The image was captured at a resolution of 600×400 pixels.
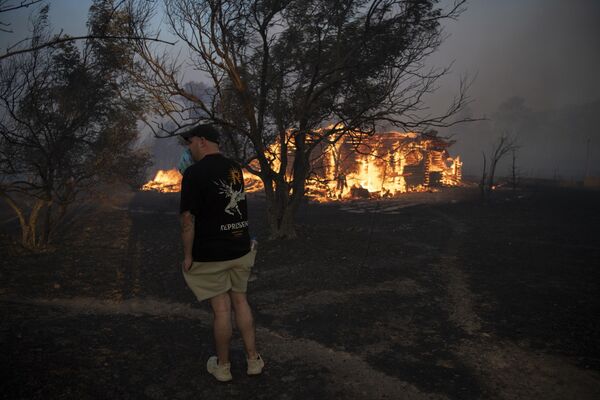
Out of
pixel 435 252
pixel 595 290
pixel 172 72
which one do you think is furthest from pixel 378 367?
pixel 172 72

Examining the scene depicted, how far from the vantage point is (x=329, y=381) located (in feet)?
11.1

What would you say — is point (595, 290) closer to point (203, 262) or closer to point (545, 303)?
point (545, 303)

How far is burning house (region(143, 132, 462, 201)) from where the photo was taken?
2538 centimetres

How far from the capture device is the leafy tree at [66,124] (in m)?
8.43

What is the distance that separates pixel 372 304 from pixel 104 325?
12.0 feet

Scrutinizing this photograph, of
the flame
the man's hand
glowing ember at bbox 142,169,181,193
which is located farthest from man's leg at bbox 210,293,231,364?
glowing ember at bbox 142,169,181,193

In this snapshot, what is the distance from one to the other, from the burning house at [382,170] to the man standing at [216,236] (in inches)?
752

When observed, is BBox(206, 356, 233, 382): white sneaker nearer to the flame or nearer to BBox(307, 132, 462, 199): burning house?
BBox(307, 132, 462, 199): burning house

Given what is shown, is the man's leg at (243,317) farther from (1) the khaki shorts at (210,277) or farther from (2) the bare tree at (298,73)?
(2) the bare tree at (298,73)

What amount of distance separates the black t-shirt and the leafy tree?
6.45 m

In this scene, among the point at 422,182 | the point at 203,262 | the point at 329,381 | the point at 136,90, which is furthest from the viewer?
the point at 422,182

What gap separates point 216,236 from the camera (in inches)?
119

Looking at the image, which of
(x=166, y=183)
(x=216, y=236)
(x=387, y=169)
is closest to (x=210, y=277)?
(x=216, y=236)

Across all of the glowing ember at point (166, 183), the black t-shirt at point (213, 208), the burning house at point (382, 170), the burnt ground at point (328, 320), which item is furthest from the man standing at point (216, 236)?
the glowing ember at point (166, 183)
